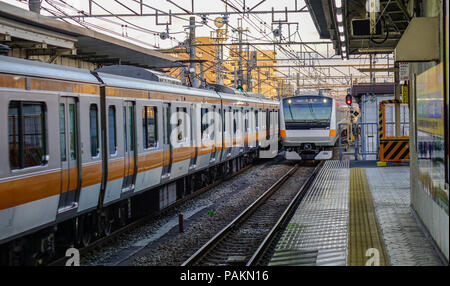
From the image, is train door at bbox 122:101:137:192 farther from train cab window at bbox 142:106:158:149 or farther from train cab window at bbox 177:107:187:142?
train cab window at bbox 177:107:187:142

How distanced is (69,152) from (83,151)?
433mm

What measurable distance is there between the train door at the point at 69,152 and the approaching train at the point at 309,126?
16738 mm

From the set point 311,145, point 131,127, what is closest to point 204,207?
point 131,127

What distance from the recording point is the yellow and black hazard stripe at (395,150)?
19.4 metres

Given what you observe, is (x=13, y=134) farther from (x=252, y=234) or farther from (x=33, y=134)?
(x=252, y=234)

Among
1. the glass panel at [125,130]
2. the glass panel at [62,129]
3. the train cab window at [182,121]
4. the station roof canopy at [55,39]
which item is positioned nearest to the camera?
the glass panel at [62,129]

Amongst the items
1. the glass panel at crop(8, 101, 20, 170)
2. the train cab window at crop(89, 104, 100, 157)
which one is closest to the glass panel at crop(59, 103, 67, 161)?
the train cab window at crop(89, 104, 100, 157)

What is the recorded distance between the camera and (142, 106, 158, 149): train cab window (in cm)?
1223

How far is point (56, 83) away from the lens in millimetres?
8633

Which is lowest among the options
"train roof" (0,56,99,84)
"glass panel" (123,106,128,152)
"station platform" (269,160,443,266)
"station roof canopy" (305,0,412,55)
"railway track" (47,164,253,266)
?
"railway track" (47,164,253,266)

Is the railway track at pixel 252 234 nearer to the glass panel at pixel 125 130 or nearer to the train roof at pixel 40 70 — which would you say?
the glass panel at pixel 125 130

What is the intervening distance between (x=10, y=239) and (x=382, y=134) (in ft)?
48.3

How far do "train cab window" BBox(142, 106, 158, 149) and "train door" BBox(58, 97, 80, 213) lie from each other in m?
2.98

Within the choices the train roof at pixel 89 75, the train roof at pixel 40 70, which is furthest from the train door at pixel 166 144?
the train roof at pixel 40 70
